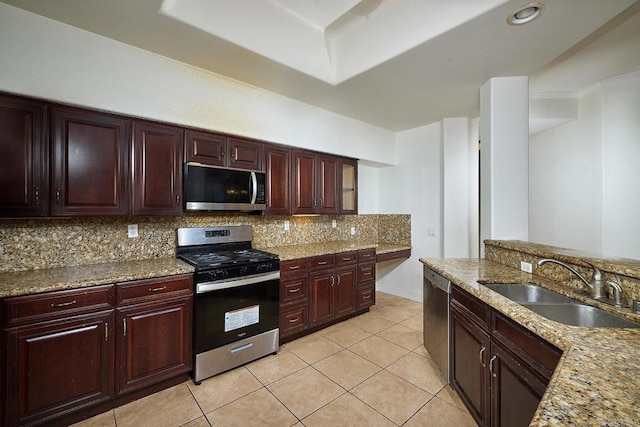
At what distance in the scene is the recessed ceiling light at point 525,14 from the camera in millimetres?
1701

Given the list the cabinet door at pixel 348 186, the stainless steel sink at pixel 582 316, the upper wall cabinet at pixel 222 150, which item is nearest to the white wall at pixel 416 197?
the cabinet door at pixel 348 186

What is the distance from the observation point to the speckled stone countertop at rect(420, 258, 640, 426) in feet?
2.06

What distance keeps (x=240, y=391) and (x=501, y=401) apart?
69.4 inches

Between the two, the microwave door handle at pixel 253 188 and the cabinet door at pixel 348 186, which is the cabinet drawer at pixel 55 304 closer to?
the microwave door handle at pixel 253 188

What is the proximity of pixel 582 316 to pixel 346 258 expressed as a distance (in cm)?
215

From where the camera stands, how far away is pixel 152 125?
7.50 feet

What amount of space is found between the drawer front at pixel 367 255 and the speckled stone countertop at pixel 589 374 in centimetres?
199

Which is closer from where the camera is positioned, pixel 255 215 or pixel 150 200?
pixel 150 200

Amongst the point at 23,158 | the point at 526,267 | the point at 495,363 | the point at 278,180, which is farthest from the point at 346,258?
the point at 23,158

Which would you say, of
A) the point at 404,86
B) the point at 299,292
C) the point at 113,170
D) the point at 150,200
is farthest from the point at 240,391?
the point at 404,86

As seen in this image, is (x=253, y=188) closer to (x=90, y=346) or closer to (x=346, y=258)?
(x=346, y=258)

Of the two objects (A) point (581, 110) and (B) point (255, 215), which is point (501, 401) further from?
(A) point (581, 110)

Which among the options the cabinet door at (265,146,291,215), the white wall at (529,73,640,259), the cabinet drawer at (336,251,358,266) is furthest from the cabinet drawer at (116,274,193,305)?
the white wall at (529,73,640,259)

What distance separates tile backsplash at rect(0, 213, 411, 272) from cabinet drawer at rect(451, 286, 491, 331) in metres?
2.13
